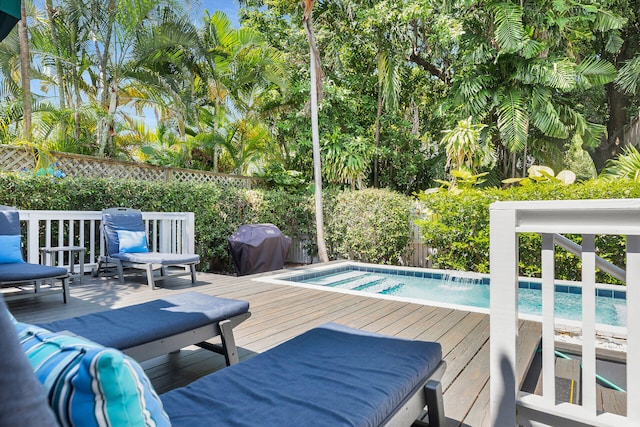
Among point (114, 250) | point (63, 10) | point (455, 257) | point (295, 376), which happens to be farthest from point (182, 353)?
point (63, 10)

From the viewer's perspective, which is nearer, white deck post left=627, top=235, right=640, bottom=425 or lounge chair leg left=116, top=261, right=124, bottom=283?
white deck post left=627, top=235, right=640, bottom=425

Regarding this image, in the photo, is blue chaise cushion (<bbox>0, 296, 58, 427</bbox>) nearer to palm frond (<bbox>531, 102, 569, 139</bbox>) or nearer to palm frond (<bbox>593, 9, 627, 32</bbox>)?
palm frond (<bbox>531, 102, 569, 139</bbox>)

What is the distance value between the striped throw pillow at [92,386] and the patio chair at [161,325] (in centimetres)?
123

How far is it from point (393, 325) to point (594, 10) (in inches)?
359

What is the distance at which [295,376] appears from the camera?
1525 mm

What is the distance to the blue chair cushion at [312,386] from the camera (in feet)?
4.06

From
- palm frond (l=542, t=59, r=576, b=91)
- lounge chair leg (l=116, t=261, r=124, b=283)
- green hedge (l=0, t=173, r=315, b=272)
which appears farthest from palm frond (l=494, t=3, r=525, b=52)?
lounge chair leg (l=116, t=261, r=124, b=283)

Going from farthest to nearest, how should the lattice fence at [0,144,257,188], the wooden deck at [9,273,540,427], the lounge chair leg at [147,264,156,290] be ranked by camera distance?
the lattice fence at [0,144,257,188]
the lounge chair leg at [147,264,156,290]
the wooden deck at [9,273,540,427]

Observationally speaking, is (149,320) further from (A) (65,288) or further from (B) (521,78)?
(B) (521,78)

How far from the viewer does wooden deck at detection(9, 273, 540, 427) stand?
2.34 metres

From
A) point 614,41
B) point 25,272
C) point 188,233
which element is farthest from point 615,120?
point 25,272

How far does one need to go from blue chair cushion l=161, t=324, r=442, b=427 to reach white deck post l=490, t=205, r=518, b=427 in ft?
0.98

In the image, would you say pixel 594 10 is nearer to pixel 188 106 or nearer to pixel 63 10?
pixel 188 106

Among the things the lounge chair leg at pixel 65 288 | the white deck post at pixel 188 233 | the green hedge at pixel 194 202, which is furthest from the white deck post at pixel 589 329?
the green hedge at pixel 194 202
